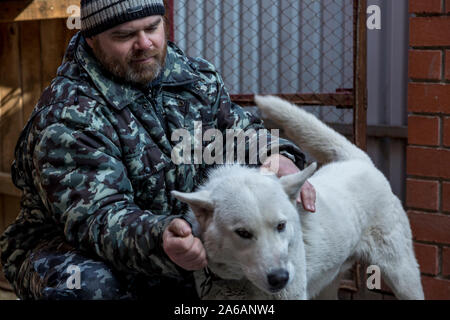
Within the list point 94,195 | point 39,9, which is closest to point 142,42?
point 94,195

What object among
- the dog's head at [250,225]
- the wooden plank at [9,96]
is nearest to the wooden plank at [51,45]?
the wooden plank at [9,96]

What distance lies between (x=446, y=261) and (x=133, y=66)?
2.07m

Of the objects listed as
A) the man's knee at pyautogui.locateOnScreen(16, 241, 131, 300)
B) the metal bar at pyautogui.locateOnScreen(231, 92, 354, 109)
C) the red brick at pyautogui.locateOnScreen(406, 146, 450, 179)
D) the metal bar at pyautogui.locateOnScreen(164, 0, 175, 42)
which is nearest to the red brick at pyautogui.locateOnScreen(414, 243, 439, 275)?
the red brick at pyautogui.locateOnScreen(406, 146, 450, 179)

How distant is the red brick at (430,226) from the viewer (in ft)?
10.9

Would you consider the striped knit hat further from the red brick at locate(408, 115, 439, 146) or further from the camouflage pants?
the red brick at locate(408, 115, 439, 146)

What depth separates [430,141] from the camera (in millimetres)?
3314

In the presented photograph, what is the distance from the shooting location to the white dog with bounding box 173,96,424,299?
2.04 metres

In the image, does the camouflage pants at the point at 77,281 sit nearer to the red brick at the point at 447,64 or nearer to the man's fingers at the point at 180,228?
the man's fingers at the point at 180,228

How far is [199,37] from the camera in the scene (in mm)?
4543

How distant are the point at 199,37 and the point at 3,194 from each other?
1832 millimetres

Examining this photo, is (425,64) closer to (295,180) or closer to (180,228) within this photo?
(295,180)

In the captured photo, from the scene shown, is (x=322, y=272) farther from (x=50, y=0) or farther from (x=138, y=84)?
(x=50, y=0)

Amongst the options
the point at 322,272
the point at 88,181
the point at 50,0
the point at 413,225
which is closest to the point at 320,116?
the point at 413,225

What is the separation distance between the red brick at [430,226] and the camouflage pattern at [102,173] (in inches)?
40.0
